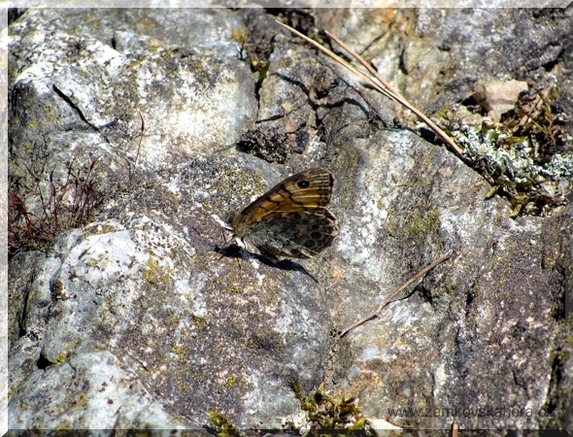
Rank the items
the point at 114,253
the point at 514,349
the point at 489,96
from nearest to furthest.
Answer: the point at 514,349 → the point at 114,253 → the point at 489,96

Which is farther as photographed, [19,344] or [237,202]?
[237,202]

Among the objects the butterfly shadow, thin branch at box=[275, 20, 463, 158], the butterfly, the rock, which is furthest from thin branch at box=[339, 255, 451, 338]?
the rock

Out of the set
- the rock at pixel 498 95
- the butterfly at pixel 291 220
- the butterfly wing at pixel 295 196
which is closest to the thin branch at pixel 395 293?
the butterfly at pixel 291 220

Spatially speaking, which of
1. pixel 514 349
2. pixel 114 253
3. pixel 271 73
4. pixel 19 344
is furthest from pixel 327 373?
pixel 271 73

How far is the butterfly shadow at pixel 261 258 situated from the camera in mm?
5324

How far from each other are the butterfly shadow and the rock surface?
3cm

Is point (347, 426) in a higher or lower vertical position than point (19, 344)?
lower

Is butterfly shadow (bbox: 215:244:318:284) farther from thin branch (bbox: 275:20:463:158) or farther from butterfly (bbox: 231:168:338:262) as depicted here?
thin branch (bbox: 275:20:463:158)

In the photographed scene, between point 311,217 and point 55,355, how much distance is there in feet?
7.81

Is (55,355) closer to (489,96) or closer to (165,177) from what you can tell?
(165,177)

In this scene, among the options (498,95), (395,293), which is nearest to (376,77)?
(498,95)

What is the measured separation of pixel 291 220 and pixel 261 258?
1.56ft

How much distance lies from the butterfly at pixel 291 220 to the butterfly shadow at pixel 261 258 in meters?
0.04

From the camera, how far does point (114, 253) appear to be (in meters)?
4.89
